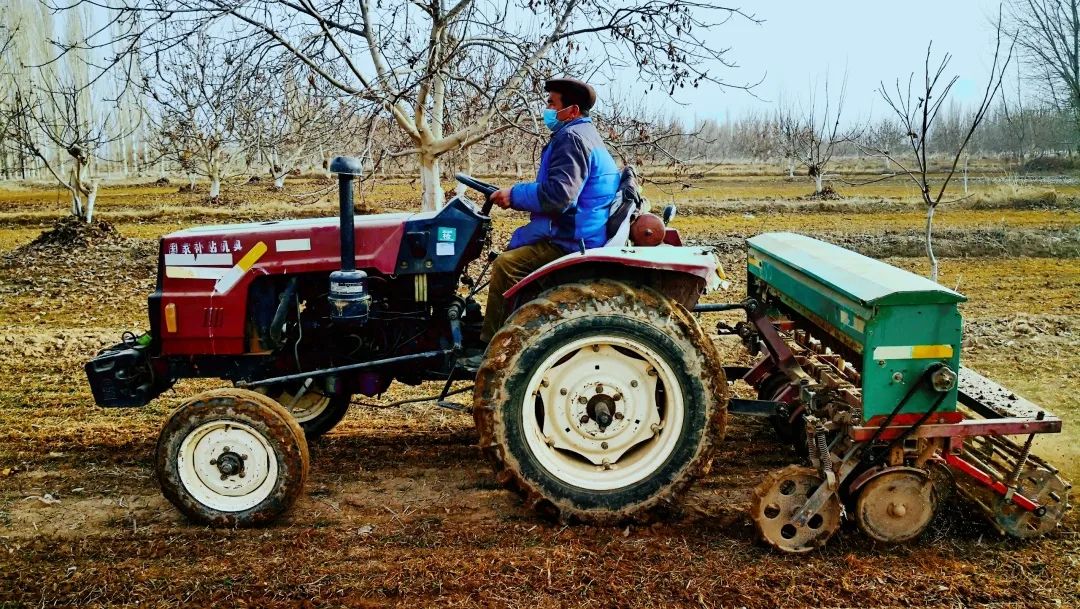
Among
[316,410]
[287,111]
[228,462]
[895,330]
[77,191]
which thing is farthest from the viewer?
[77,191]

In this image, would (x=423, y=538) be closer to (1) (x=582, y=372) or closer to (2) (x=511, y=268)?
(1) (x=582, y=372)

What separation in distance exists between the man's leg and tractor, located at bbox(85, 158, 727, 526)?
0.08 meters

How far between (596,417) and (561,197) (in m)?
1.06

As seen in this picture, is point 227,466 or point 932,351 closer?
point 932,351

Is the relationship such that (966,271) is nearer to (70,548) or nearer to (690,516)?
(690,516)

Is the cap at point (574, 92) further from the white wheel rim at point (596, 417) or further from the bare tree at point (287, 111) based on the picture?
the bare tree at point (287, 111)

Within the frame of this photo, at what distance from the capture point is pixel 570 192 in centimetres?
387

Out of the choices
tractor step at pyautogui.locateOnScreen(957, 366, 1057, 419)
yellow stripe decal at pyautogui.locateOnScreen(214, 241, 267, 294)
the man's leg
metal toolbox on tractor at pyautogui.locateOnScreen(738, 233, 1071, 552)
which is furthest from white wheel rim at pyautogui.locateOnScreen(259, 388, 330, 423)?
tractor step at pyautogui.locateOnScreen(957, 366, 1057, 419)

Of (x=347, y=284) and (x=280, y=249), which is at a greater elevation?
(x=280, y=249)

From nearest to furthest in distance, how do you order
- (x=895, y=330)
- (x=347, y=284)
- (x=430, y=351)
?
(x=895, y=330)
(x=347, y=284)
(x=430, y=351)

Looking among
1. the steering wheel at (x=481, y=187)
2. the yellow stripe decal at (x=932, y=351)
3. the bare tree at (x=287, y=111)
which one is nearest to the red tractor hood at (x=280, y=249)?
the steering wheel at (x=481, y=187)

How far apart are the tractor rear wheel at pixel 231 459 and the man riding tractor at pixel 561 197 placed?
3.30 feet

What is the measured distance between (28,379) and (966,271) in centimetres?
1273

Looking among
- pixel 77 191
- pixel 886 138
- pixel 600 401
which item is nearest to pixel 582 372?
pixel 600 401
